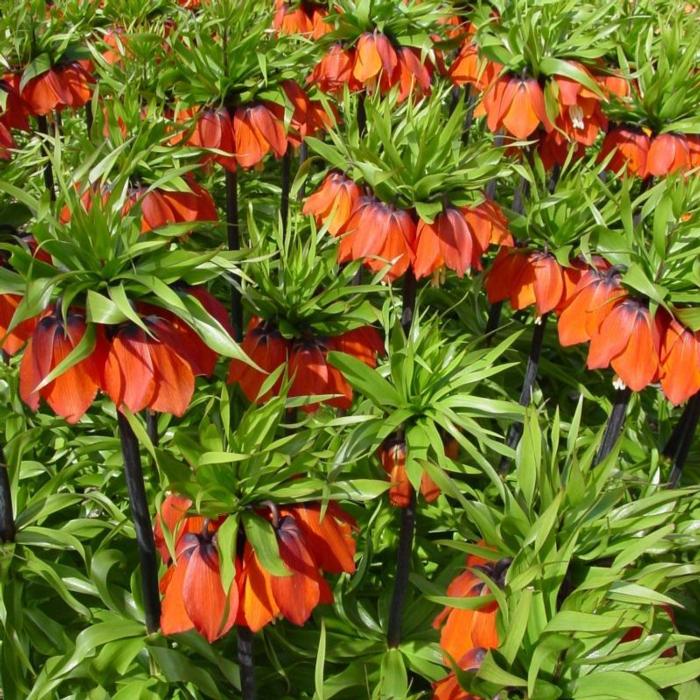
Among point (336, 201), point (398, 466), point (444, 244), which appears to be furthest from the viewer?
point (336, 201)

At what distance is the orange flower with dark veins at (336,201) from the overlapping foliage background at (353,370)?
1 centimetres

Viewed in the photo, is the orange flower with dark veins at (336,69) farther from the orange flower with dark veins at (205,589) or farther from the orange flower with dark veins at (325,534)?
the orange flower with dark veins at (205,589)

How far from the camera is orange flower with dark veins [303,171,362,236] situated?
1.97 m

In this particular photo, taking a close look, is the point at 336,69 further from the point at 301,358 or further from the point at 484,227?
the point at 301,358

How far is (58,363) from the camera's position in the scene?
1.18 meters

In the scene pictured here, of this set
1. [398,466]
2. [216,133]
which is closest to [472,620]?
[398,466]

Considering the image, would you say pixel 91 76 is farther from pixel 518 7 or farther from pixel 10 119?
pixel 518 7

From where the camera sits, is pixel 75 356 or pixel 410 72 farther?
pixel 410 72

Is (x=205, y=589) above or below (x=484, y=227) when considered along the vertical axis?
below

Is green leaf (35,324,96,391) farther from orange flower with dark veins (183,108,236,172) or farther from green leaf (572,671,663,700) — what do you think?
orange flower with dark veins (183,108,236,172)

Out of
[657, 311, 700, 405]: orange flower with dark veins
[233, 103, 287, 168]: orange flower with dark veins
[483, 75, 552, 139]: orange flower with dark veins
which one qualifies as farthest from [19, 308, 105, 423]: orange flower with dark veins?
[483, 75, 552, 139]: orange flower with dark veins

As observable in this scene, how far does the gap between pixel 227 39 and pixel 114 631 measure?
59.4 inches

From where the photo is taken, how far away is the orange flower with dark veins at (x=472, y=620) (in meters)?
→ 1.18

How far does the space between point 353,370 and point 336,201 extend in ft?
2.27
